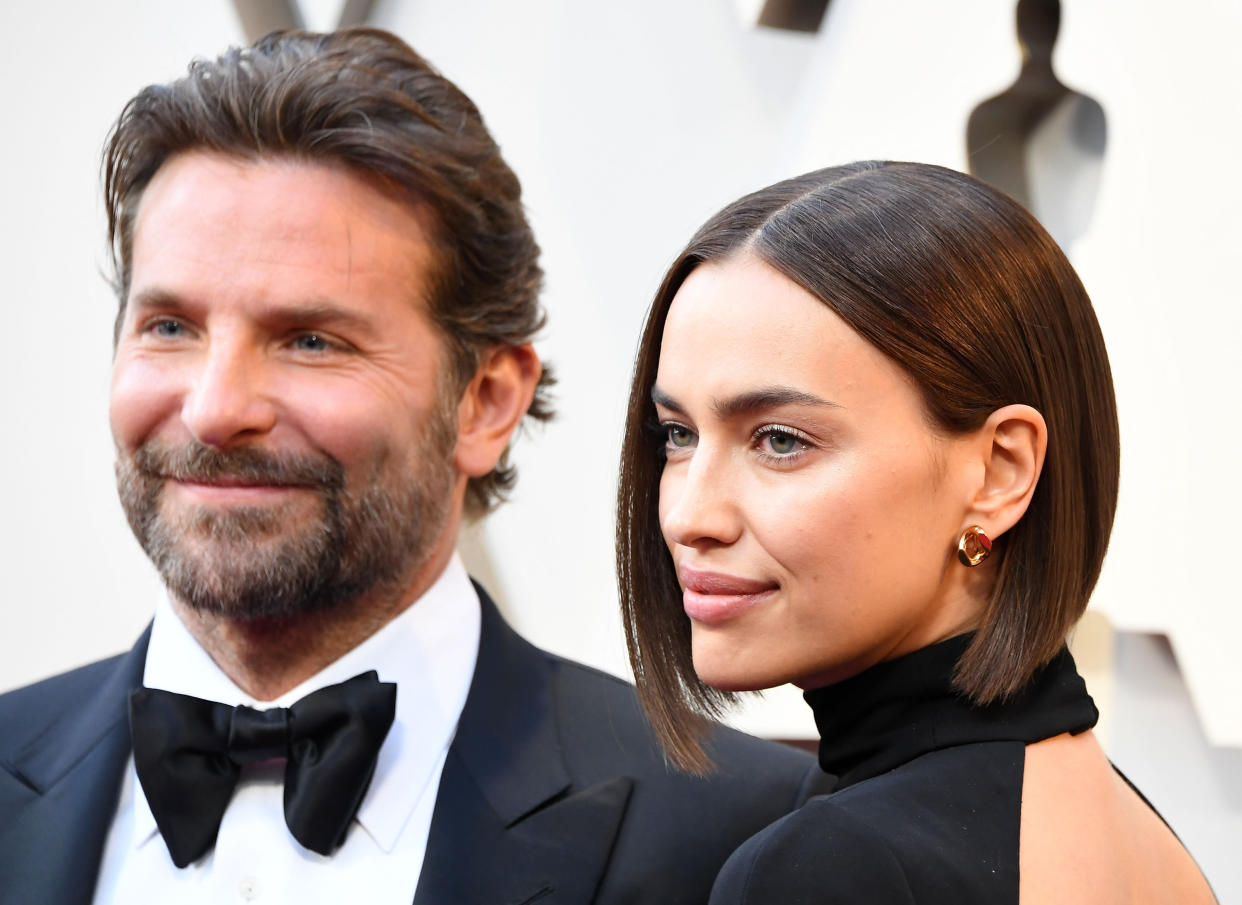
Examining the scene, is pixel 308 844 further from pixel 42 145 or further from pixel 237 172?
pixel 42 145

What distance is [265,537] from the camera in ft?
4.92

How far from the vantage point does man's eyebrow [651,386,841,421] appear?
983 millimetres

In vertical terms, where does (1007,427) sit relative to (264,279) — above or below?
above

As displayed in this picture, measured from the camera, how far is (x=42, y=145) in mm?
2842

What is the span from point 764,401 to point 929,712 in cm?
26

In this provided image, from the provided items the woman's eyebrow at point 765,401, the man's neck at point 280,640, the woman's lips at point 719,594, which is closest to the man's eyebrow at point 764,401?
the woman's eyebrow at point 765,401

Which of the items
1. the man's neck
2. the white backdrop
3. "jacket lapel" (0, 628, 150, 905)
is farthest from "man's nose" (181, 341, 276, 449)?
the white backdrop

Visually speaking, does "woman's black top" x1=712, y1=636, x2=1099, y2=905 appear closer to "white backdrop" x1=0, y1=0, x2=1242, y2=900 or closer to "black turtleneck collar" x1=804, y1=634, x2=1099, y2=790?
"black turtleneck collar" x1=804, y1=634, x2=1099, y2=790

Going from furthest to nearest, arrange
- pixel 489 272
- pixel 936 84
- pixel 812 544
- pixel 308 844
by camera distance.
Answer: pixel 936 84
pixel 489 272
pixel 308 844
pixel 812 544

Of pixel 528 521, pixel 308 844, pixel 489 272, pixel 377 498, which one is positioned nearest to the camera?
pixel 308 844

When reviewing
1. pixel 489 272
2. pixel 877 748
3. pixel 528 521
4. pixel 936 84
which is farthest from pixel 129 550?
pixel 877 748

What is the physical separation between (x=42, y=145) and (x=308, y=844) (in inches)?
78.3

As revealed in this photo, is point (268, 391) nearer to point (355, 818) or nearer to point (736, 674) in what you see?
point (355, 818)

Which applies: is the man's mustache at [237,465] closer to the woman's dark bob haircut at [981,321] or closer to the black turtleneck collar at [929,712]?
the woman's dark bob haircut at [981,321]
